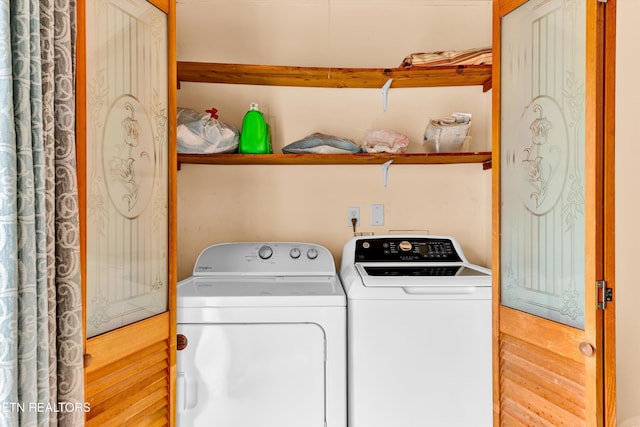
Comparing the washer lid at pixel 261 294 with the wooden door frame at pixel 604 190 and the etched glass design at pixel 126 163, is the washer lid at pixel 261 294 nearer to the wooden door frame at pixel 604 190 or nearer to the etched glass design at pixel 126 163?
the etched glass design at pixel 126 163

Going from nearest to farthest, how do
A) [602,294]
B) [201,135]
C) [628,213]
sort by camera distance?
[602,294] → [628,213] → [201,135]

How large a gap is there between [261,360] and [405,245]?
3.14 feet

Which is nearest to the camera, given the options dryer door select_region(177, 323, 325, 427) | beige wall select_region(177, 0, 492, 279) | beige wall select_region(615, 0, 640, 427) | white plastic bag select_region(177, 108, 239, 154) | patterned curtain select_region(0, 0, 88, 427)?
patterned curtain select_region(0, 0, 88, 427)

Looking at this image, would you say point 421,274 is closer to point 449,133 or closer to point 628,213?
point 449,133

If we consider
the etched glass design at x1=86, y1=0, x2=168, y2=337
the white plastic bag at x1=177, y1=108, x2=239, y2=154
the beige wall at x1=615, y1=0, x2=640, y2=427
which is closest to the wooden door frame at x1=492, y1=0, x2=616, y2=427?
the beige wall at x1=615, y1=0, x2=640, y2=427

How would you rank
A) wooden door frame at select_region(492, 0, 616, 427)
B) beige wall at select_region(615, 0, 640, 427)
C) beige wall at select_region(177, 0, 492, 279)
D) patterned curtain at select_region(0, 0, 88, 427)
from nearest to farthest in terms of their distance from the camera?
patterned curtain at select_region(0, 0, 88, 427)
wooden door frame at select_region(492, 0, 616, 427)
beige wall at select_region(615, 0, 640, 427)
beige wall at select_region(177, 0, 492, 279)

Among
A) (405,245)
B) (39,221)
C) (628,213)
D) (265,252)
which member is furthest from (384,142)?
(39,221)

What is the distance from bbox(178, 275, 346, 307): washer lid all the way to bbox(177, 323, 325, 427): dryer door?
8cm

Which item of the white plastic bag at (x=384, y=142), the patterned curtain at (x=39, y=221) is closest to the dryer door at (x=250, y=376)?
the patterned curtain at (x=39, y=221)

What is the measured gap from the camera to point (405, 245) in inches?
87.0

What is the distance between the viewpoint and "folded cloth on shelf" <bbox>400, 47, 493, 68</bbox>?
2.06 m

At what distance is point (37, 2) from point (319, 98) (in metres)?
1.53

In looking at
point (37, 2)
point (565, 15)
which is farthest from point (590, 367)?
point (37, 2)

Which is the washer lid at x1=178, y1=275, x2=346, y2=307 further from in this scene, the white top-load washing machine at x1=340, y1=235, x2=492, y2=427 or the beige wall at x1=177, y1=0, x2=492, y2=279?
the beige wall at x1=177, y1=0, x2=492, y2=279
